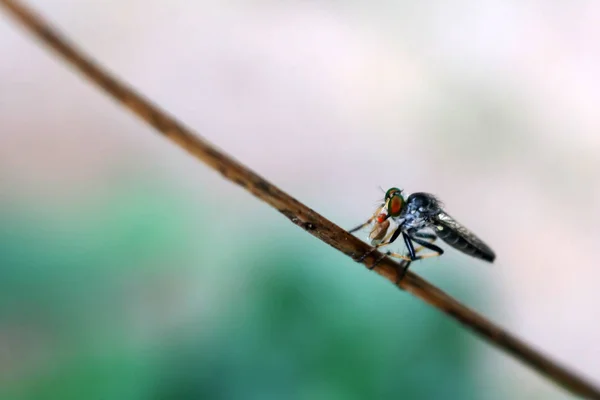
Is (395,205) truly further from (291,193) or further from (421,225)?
(291,193)

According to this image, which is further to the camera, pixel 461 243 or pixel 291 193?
pixel 291 193


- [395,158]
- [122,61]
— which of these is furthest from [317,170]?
[122,61]

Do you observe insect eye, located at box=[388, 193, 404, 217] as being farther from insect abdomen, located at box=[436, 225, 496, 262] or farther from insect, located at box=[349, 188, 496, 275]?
insect abdomen, located at box=[436, 225, 496, 262]

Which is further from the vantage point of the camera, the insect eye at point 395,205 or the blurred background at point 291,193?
the blurred background at point 291,193

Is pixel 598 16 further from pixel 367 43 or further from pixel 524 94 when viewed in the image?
pixel 367 43

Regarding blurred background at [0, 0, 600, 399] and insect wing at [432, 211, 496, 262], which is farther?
blurred background at [0, 0, 600, 399]

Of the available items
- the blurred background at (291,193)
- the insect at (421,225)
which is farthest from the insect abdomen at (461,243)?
the blurred background at (291,193)

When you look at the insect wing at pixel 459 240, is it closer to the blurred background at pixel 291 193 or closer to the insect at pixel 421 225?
the insect at pixel 421 225

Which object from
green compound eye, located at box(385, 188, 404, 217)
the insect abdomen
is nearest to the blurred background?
the insect abdomen

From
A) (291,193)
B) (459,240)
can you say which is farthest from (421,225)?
(291,193)
